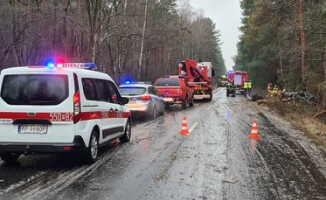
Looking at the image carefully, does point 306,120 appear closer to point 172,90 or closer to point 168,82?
point 172,90

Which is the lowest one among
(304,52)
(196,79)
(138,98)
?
(138,98)

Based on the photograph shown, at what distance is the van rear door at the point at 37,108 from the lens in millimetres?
7199

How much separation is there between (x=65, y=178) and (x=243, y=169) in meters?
3.26

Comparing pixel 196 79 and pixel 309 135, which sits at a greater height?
pixel 196 79

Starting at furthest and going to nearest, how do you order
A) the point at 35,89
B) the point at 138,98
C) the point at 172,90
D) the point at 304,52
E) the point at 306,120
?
1. the point at 304,52
2. the point at 172,90
3. the point at 306,120
4. the point at 138,98
5. the point at 35,89

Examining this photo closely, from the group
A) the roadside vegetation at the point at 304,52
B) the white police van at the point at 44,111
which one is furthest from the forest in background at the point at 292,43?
the white police van at the point at 44,111

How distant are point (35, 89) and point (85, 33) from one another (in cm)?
1830

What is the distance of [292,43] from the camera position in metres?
26.9

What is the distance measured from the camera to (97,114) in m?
8.17

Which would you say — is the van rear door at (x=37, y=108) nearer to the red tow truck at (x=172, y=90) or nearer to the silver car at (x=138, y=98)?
the silver car at (x=138, y=98)

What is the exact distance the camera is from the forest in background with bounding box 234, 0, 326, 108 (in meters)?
21.8

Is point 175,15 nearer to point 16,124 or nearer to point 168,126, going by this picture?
point 168,126

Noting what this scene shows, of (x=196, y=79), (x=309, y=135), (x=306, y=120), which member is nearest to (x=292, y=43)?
(x=196, y=79)

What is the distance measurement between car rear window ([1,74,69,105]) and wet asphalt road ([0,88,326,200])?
1.28 m
